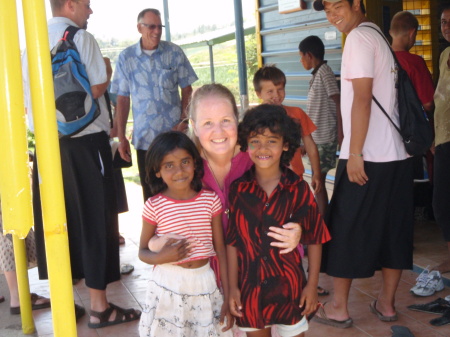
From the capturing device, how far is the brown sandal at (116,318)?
4211 mm

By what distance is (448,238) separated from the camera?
4.36 metres

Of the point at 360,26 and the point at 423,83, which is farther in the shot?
the point at 423,83

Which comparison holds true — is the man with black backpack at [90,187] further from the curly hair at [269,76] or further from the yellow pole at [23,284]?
the curly hair at [269,76]

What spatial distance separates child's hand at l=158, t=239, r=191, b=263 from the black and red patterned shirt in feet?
0.65

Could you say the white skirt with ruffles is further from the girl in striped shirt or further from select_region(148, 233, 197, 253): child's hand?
select_region(148, 233, 197, 253): child's hand

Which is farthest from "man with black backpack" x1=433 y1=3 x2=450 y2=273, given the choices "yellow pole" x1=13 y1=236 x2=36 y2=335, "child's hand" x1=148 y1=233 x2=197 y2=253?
"yellow pole" x1=13 y1=236 x2=36 y2=335

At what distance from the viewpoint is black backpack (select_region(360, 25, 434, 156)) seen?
3.57 meters

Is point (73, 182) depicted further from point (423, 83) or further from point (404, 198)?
point (423, 83)

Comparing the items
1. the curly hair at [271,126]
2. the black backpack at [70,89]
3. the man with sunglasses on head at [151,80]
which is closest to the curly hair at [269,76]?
the man with sunglasses on head at [151,80]

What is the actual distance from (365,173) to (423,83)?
1.63m

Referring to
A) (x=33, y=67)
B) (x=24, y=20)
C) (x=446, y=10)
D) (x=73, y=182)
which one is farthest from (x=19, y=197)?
(x=446, y=10)

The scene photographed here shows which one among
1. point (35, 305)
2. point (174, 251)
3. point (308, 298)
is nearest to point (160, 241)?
point (174, 251)

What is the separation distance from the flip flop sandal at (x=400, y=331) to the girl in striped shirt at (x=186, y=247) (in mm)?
1311

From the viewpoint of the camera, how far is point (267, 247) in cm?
276
